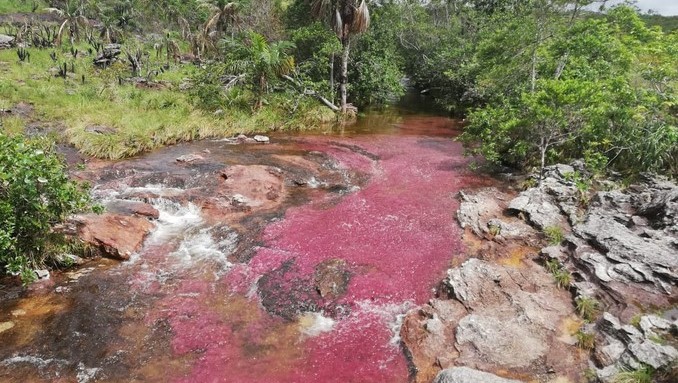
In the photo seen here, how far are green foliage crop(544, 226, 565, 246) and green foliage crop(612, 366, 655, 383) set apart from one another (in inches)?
196

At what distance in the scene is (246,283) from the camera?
9.61 m

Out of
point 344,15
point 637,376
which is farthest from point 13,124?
point 637,376

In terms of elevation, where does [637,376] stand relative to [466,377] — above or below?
above

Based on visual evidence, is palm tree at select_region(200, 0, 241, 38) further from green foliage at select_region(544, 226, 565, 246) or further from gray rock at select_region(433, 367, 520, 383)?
gray rock at select_region(433, 367, 520, 383)

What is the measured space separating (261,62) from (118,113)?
8.49 meters

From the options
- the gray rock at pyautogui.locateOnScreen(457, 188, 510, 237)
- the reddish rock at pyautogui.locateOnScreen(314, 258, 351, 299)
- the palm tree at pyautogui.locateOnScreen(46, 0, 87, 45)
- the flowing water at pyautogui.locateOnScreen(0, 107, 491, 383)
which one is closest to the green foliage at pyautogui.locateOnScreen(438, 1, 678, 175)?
the flowing water at pyautogui.locateOnScreen(0, 107, 491, 383)

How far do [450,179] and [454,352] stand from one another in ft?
33.2

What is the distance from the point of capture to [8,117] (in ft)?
60.5

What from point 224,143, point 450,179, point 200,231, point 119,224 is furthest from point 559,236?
point 224,143

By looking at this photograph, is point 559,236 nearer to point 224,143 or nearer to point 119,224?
point 119,224

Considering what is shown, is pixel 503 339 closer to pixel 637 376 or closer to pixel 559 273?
pixel 637 376

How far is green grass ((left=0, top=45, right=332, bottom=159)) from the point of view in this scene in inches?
709

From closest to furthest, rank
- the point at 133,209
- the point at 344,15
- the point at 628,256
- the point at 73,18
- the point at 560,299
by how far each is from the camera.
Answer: the point at 560,299
the point at 628,256
the point at 133,209
the point at 344,15
the point at 73,18

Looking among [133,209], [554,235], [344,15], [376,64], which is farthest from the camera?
[376,64]
